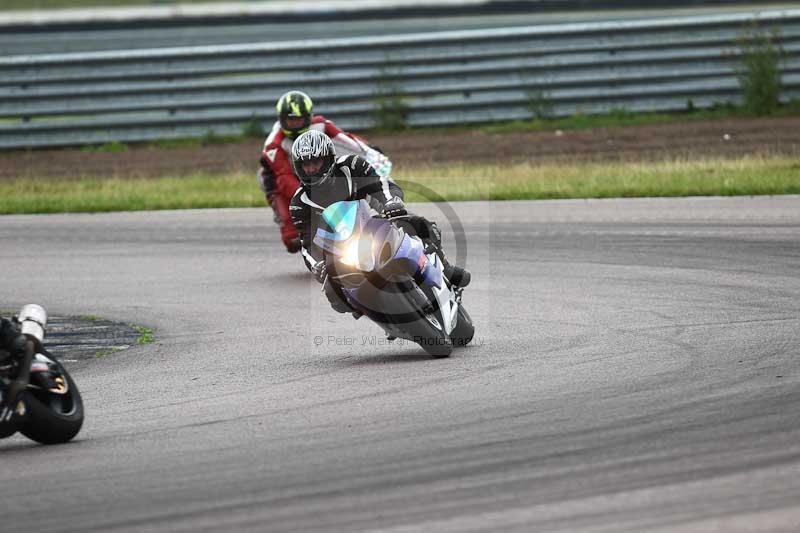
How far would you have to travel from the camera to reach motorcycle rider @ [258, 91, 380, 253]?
13141 millimetres

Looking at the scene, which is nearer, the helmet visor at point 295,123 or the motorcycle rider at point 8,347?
the motorcycle rider at point 8,347

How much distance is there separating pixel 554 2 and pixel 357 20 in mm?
4518

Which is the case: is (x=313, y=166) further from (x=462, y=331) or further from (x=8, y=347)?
(x=8, y=347)

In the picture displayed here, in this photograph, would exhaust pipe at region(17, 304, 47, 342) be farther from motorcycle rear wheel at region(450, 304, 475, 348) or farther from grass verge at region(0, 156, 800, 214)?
grass verge at region(0, 156, 800, 214)

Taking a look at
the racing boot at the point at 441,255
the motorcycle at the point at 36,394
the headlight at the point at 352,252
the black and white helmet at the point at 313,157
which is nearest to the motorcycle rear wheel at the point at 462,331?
the racing boot at the point at 441,255

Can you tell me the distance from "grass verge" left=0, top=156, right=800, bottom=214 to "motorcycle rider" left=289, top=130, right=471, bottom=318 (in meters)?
7.37

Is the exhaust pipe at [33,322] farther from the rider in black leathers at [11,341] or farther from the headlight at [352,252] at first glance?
the headlight at [352,252]

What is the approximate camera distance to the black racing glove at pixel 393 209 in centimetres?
873

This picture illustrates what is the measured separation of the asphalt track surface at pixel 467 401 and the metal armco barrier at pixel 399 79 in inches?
333

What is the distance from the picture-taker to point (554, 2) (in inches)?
1213

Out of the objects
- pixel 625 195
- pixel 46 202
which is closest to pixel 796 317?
pixel 625 195

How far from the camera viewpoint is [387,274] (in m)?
8.58

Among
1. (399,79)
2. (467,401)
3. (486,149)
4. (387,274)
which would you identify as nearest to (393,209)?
(387,274)

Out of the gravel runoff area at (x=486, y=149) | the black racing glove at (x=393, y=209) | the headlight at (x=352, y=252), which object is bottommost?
the gravel runoff area at (x=486, y=149)
